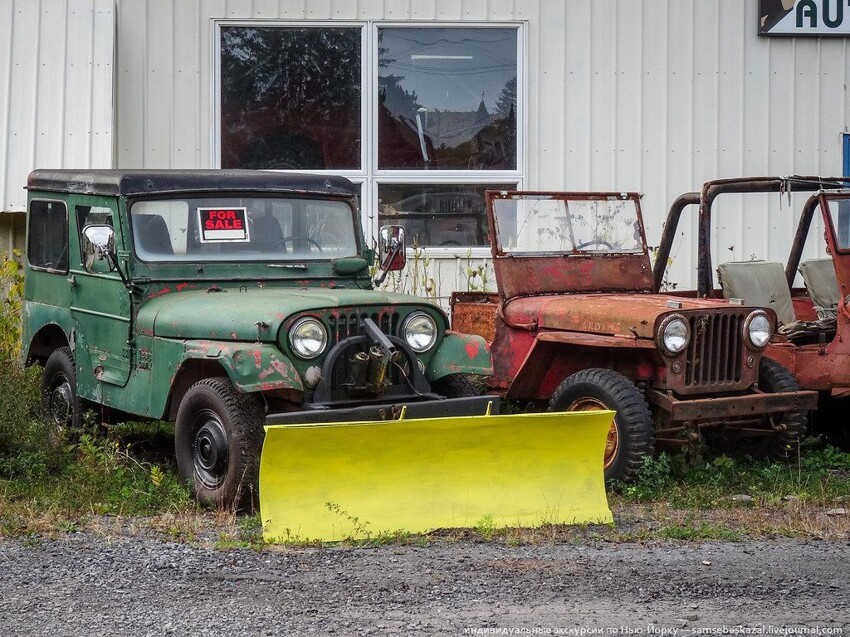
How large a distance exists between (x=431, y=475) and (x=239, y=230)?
214 cm

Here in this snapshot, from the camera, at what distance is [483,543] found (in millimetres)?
5570

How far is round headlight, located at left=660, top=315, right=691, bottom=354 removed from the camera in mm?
6945

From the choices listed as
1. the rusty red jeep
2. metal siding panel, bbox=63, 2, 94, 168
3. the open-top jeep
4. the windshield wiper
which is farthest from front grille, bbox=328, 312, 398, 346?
metal siding panel, bbox=63, 2, 94, 168

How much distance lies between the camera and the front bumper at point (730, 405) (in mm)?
6897

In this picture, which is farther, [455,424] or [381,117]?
[381,117]

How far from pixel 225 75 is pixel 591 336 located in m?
4.52

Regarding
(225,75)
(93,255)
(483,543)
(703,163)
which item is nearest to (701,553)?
(483,543)

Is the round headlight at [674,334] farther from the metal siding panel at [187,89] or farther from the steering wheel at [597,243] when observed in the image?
the metal siding panel at [187,89]

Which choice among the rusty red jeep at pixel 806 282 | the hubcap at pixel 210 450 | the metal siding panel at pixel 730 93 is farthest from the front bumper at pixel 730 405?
the metal siding panel at pixel 730 93

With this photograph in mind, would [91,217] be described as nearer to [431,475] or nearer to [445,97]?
[431,475]

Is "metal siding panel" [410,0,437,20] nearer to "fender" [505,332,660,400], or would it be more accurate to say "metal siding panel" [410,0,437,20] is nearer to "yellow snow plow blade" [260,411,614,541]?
"fender" [505,332,660,400]

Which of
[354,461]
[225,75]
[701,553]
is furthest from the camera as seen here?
[225,75]

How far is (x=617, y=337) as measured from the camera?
23.4 feet

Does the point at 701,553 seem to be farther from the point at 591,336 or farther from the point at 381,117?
the point at 381,117
